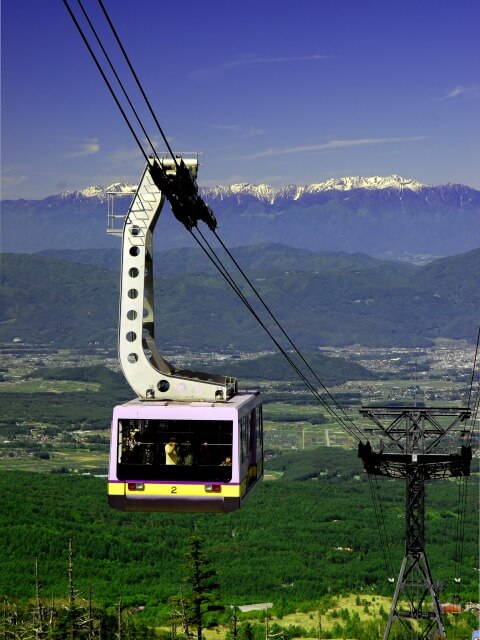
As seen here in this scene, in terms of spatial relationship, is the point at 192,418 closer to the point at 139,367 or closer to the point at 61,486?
→ the point at 139,367

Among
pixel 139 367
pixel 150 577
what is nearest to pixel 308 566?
pixel 150 577

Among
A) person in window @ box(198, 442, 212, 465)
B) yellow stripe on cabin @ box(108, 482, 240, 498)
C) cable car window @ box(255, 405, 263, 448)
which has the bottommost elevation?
yellow stripe on cabin @ box(108, 482, 240, 498)

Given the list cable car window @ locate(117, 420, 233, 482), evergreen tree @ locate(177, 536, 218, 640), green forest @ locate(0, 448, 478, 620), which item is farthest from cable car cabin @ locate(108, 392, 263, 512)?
green forest @ locate(0, 448, 478, 620)

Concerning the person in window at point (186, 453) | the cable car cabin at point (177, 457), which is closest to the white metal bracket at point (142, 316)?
the cable car cabin at point (177, 457)

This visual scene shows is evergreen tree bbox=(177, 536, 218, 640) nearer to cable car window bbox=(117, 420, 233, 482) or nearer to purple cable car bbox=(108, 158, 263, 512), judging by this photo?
purple cable car bbox=(108, 158, 263, 512)

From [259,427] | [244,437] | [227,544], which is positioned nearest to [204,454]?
[244,437]

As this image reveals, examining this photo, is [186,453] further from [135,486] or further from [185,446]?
[135,486]

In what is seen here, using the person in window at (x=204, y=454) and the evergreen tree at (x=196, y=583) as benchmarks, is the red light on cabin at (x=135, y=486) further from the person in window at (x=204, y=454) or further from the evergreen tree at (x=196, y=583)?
the evergreen tree at (x=196, y=583)
